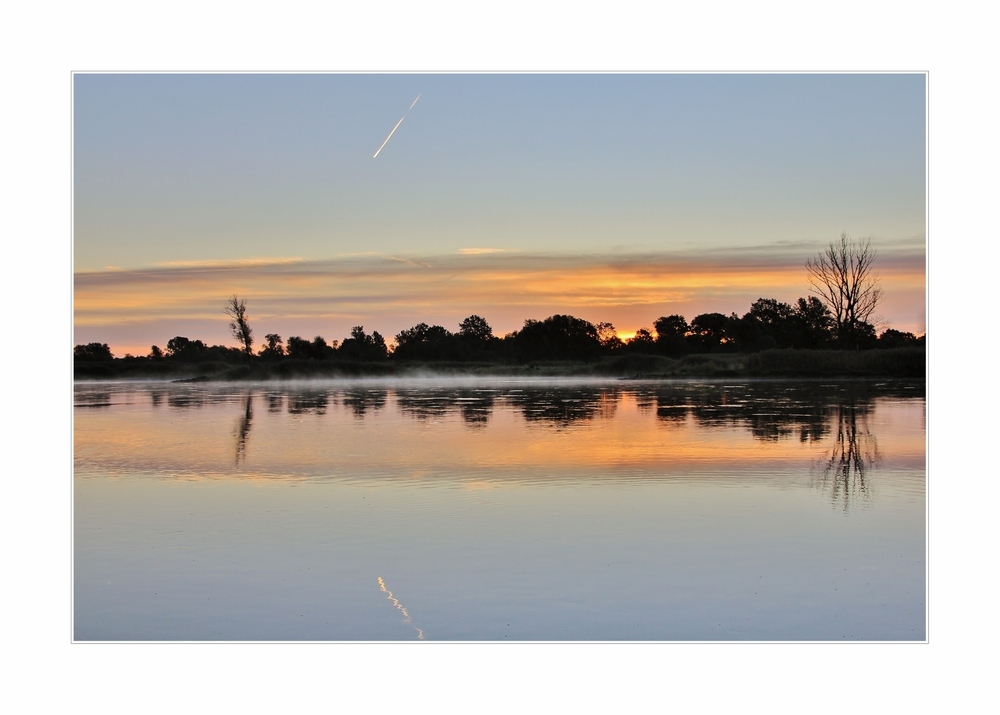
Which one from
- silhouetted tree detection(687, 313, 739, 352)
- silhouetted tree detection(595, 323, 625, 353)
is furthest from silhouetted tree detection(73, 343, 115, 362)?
silhouetted tree detection(595, 323, 625, 353)

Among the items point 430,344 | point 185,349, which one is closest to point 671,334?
point 430,344

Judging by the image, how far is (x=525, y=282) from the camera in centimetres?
2208

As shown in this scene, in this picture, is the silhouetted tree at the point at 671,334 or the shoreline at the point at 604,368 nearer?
the shoreline at the point at 604,368

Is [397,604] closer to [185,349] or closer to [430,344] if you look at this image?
[185,349]

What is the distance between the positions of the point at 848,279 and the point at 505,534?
46.4ft

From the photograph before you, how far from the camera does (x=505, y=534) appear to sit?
6.77m

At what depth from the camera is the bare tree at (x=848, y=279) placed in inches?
648

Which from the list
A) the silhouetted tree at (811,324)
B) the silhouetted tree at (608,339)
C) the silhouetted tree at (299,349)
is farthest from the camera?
the silhouetted tree at (608,339)

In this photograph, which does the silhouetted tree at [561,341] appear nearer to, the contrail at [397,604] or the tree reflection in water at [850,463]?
the tree reflection in water at [850,463]

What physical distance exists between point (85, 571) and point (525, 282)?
54.3 ft

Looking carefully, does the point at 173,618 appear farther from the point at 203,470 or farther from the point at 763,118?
the point at 763,118

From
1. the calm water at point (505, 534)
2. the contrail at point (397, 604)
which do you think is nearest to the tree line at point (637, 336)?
the calm water at point (505, 534)

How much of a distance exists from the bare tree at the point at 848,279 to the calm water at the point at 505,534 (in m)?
3.83

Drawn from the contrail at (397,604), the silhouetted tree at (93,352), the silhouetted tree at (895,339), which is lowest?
the contrail at (397,604)
